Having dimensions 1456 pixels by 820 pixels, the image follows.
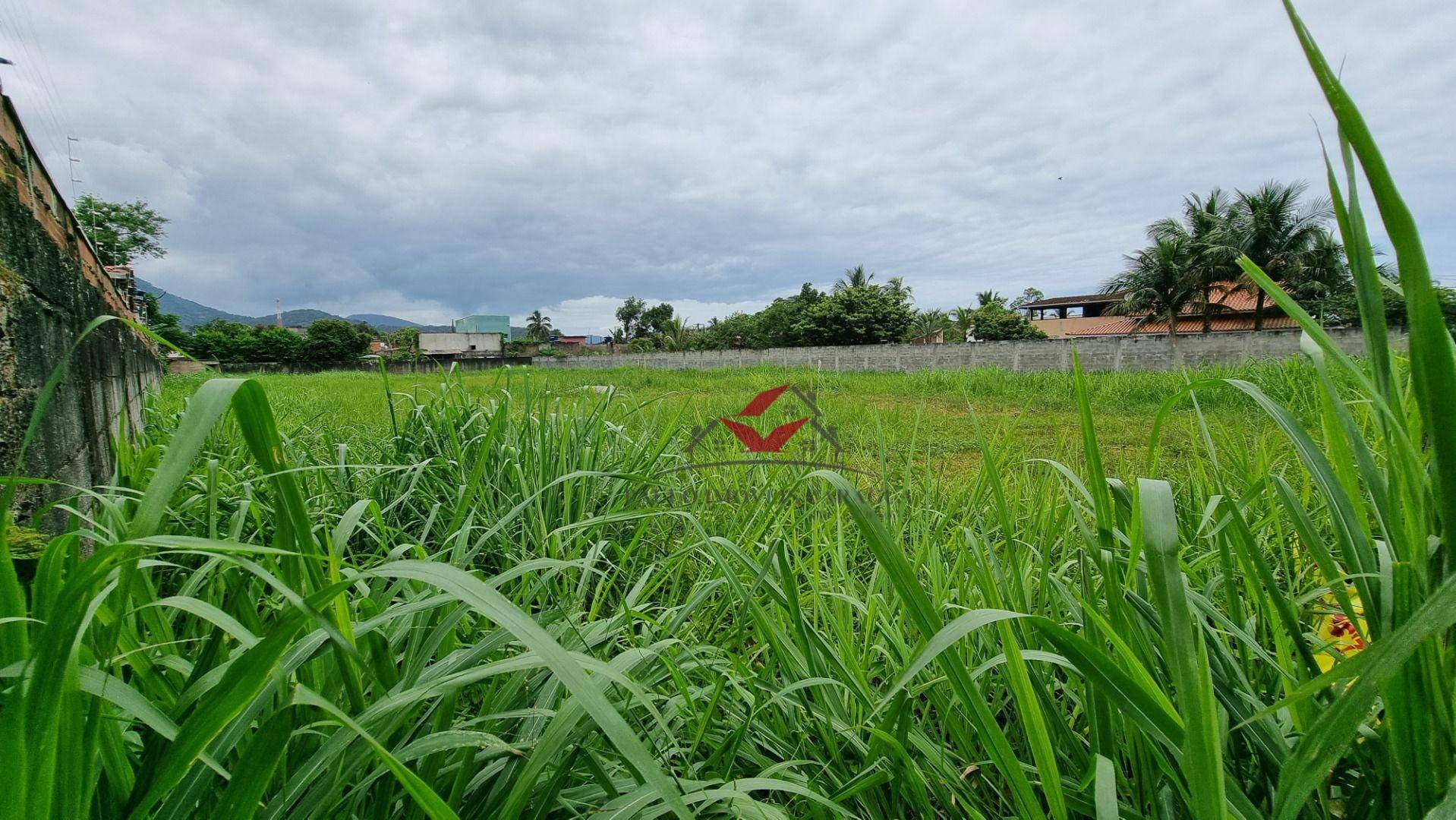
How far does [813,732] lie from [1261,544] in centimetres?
108

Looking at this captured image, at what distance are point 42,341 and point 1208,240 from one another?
29496 mm

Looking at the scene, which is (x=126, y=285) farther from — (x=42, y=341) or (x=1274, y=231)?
(x=1274, y=231)

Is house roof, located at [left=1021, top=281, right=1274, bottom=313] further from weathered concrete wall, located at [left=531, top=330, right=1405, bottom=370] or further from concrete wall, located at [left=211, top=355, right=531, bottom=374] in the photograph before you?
concrete wall, located at [left=211, top=355, right=531, bottom=374]

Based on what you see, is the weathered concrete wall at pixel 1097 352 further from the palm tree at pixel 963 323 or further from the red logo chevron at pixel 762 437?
the palm tree at pixel 963 323

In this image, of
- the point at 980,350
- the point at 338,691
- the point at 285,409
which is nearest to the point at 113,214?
the point at 285,409

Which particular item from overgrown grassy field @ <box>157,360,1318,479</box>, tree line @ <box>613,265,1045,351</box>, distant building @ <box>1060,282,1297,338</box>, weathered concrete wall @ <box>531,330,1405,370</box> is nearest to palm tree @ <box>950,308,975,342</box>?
tree line @ <box>613,265,1045,351</box>

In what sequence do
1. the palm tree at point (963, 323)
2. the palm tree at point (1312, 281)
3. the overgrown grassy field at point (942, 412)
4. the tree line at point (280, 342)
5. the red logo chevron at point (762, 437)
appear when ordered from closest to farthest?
the overgrown grassy field at point (942, 412) → the red logo chevron at point (762, 437) → the palm tree at point (1312, 281) → the tree line at point (280, 342) → the palm tree at point (963, 323)

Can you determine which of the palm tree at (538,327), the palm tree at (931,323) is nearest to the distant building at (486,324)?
the palm tree at (538,327)

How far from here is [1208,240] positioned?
2278 cm

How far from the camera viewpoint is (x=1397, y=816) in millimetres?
431

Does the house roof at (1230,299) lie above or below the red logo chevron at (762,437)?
above

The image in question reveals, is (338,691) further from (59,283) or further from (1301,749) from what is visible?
(59,283)

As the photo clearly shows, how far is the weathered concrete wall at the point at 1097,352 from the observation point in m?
10.1

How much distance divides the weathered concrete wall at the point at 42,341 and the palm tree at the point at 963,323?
39808 mm
